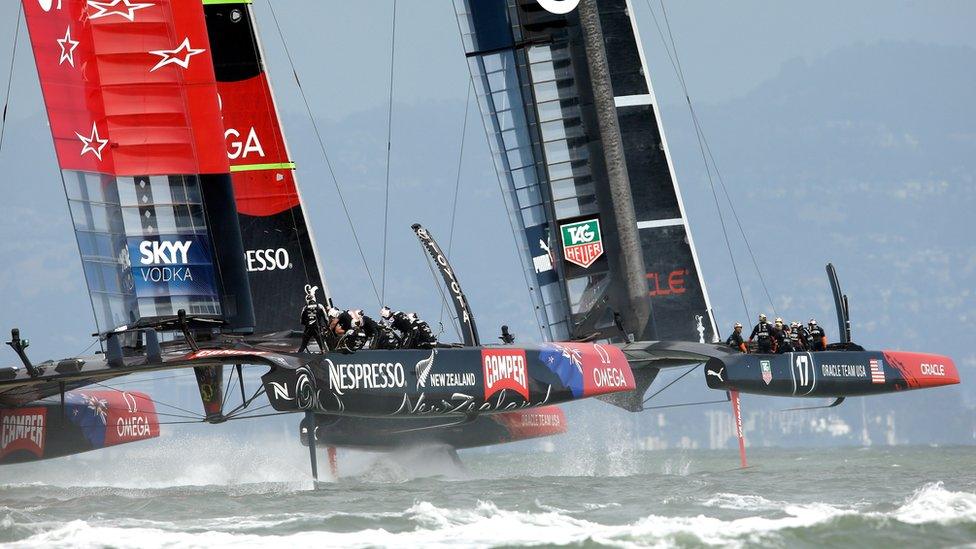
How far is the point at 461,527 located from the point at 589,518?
1.00 metres

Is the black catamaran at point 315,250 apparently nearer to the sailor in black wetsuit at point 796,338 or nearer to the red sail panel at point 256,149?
the red sail panel at point 256,149

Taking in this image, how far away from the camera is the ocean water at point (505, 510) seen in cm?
862

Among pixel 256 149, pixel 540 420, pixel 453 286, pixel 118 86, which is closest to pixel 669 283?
pixel 540 420

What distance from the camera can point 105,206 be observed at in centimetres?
1245

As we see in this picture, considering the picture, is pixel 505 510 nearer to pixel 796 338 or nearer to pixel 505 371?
pixel 505 371

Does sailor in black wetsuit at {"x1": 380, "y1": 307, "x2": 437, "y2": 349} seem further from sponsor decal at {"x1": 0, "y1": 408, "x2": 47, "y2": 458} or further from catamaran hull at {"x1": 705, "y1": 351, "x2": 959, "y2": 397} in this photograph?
sponsor decal at {"x1": 0, "y1": 408, "x2": 47, "y2": 458}

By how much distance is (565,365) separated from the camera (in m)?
13.4

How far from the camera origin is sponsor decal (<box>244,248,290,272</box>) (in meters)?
15.2

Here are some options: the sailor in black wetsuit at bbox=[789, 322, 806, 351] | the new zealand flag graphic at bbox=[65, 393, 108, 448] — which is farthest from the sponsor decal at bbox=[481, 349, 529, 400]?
the new zealand flag graphic at bbox=[65, 393, 108, 448]

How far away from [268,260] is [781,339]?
5.07 m

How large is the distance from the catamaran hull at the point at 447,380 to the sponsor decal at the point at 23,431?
417cm

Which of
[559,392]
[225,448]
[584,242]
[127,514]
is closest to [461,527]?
[127,514]

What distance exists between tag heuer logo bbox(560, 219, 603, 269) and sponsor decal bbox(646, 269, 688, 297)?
847 mm

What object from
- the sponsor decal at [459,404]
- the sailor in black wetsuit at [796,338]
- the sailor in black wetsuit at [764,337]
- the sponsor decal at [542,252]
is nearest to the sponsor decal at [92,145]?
the sponsor decal at [459,404]
